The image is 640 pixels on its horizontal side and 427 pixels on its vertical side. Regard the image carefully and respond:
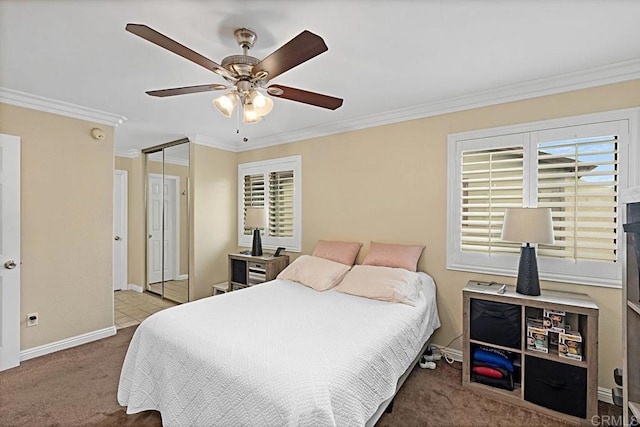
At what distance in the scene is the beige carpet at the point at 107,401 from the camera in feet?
6.69

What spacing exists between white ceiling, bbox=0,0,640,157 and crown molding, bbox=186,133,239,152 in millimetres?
1140

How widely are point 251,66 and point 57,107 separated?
2559 mm

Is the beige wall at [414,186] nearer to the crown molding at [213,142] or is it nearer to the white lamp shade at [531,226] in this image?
the white lamp shade at [531,226]

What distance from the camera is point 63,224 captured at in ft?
10.2

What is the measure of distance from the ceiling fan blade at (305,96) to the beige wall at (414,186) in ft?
4.75

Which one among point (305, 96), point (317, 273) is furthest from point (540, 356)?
point (305, 96)

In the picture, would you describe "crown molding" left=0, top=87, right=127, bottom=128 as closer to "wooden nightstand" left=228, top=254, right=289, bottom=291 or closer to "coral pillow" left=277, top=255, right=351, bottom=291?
"wooden nightstand" left=228, top=254, right=289, bottom=291

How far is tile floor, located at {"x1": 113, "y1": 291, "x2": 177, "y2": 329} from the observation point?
3.96 m

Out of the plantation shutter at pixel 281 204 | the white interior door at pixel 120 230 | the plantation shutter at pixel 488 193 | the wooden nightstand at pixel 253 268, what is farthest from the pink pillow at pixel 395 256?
the white interior door at pixel 120 230

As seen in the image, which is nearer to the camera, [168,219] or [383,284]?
[383,284]

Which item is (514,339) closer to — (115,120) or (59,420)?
(59,420)

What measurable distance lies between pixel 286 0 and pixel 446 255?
248cm

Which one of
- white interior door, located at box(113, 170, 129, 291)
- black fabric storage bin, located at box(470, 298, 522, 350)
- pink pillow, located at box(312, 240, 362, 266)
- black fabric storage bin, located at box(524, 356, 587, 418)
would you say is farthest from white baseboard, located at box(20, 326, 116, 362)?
black fabric storage bin, located at box(524, 356, 587, 418)

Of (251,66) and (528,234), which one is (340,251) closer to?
(528,234)
